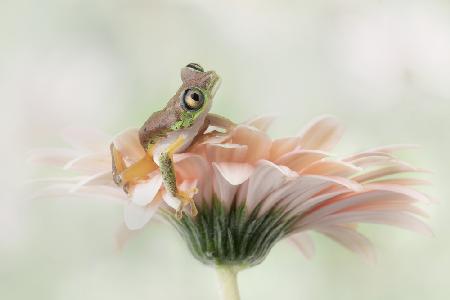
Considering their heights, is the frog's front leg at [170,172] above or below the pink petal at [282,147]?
below

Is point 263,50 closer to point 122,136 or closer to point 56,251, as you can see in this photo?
point 56,251

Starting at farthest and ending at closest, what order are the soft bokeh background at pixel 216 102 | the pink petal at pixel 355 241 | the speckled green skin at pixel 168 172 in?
the soft bokeh background at pixel 216 102
the pink petal at pixel 355 241
the speckled green skin at pixel 168 172

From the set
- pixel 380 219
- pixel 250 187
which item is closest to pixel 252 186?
pixel 250 187

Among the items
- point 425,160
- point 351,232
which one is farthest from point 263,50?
point 351,232

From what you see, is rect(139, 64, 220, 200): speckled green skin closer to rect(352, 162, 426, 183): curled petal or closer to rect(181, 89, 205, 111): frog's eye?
rect(181, 89, 205, 111): frog's eye

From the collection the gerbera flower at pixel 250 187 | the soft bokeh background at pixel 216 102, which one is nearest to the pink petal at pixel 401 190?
the gerbera flower at pixel 250 187

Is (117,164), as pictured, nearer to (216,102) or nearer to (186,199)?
(186,199)

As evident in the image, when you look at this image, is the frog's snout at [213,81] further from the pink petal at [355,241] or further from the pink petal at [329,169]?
the pink petal at [355,241]
